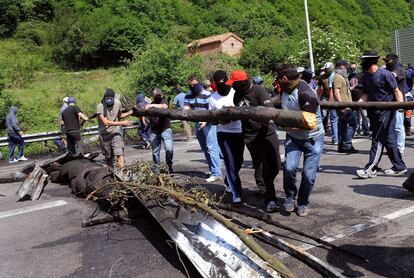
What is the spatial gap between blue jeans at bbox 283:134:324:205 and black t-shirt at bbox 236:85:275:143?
43 centimetres

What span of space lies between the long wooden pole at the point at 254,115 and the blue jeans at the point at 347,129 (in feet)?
15.1

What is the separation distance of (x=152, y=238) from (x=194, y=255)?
4.58ft

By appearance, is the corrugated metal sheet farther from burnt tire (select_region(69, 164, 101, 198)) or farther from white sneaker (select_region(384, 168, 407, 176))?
burnt tire (select_region(69, 164, 101, 198))

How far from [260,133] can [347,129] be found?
4302mm

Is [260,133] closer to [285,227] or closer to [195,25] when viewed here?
[285,227]

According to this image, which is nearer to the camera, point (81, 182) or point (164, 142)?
point (81, 182)

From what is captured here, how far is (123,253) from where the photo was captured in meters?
5.10

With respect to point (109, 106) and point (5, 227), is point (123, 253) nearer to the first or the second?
point (5, 227)

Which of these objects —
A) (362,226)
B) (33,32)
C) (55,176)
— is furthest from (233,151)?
(33,32)

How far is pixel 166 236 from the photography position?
545 centimetres

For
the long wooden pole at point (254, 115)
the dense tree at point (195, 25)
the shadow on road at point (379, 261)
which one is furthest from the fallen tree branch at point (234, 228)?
the dense tree at point (195, 25)

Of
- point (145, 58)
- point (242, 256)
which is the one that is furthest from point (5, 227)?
point (145, 58)

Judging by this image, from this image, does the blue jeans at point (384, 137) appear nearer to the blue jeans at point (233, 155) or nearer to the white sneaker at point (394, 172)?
the white sneaker at point (394, 172)

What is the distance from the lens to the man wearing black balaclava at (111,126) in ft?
28.2
